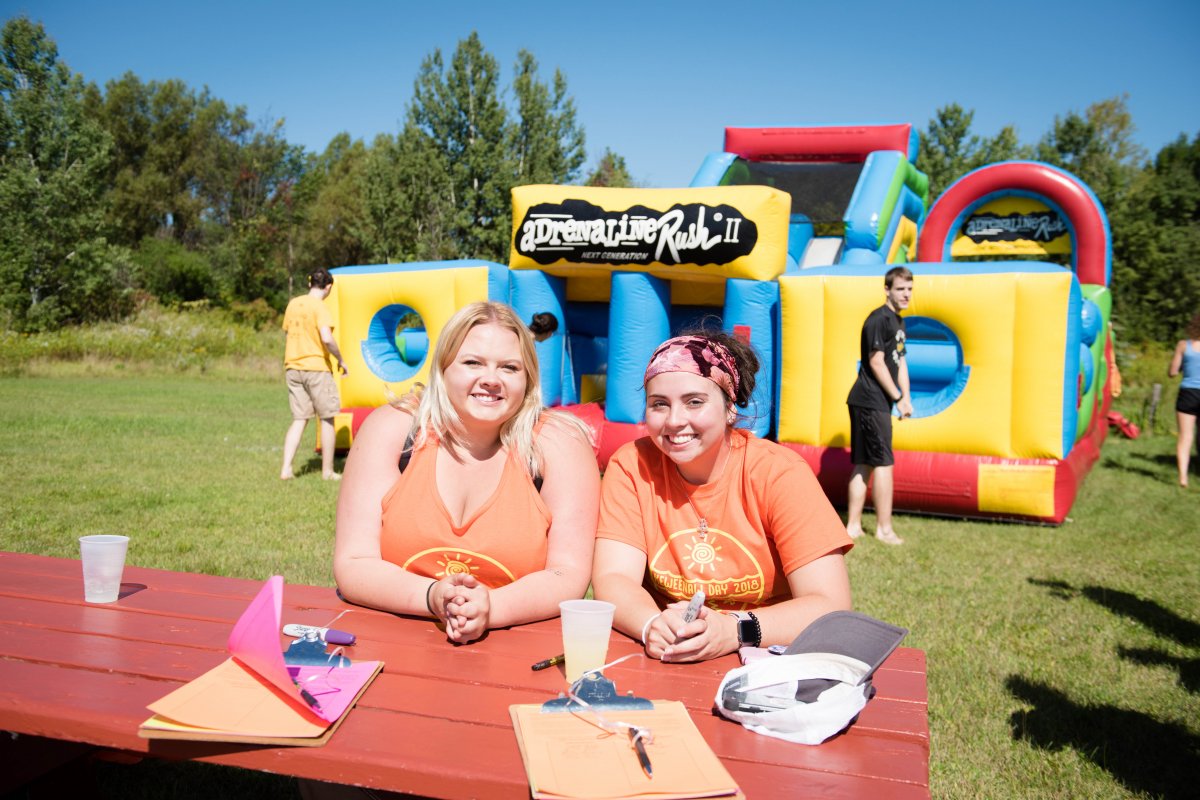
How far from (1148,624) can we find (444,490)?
3.70 m

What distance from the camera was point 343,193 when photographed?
124ft

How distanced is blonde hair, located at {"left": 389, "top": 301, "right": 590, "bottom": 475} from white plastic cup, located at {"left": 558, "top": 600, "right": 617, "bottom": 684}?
0.62 m

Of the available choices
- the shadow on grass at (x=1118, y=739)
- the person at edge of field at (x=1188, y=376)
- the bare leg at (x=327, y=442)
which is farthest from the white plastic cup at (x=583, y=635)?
the person at edge of field at (x=1188, y=376)

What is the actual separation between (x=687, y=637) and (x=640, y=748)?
0.46 m

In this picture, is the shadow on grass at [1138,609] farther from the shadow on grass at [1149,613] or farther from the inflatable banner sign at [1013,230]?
the inflatable banner sign at [1013,230]

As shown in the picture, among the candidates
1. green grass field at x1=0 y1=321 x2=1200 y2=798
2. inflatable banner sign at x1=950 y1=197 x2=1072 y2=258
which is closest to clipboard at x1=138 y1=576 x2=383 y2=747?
green grass field at x1=0 y1=321 x2=1200 y2=798

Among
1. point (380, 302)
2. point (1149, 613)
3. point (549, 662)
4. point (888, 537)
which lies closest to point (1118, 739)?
point (1149, 613)

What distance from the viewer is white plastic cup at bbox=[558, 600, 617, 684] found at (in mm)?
1657

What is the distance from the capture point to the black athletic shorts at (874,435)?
594 centimetres

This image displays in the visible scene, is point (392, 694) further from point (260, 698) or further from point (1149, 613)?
point (1149, 613)

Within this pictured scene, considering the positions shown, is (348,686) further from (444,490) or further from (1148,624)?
(1148,624)

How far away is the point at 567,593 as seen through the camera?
2092mm

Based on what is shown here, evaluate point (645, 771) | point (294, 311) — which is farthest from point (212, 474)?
point (645, 771)

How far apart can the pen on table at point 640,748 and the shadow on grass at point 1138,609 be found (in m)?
3.67
